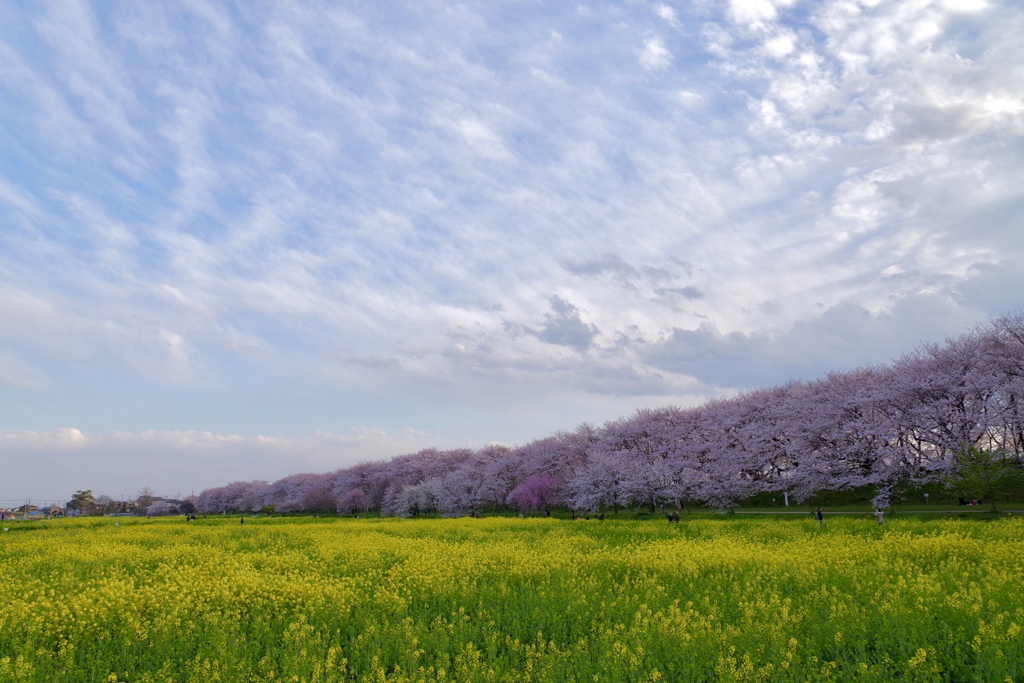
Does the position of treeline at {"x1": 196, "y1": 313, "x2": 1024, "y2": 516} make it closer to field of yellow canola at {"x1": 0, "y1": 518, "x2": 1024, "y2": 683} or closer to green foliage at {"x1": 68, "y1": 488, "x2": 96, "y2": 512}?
field of yellow canola at {"x1": 0, "y1": 518, "x2": 1024, "y2": 683}

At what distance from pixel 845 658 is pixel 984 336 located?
182ft

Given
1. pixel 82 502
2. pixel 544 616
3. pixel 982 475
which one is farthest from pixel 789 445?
pixel 82 502

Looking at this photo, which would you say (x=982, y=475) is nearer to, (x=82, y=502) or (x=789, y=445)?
(x=789, y=445)

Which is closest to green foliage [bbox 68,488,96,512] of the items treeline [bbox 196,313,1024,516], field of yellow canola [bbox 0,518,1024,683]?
treeline [bbox 196,313,1024,516]

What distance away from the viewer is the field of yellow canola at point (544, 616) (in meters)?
10.4

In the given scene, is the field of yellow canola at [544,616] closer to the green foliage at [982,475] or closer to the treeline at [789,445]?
the green foliage at [982,475]

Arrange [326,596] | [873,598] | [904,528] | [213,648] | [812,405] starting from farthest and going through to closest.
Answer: [812,405] → [904,528] → [326,596] → [873,598] → [213,648]

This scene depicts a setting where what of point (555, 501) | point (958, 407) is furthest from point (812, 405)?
point (555, 501)

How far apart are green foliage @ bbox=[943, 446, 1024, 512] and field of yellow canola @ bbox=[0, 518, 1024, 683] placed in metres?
16.1

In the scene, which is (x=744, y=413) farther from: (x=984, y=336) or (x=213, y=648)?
(x=213, y=648)

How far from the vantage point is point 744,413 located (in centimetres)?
6962

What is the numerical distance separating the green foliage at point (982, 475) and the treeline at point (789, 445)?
20 cm

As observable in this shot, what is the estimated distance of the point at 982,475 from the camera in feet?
122

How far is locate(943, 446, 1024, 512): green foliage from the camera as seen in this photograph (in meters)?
37.1
